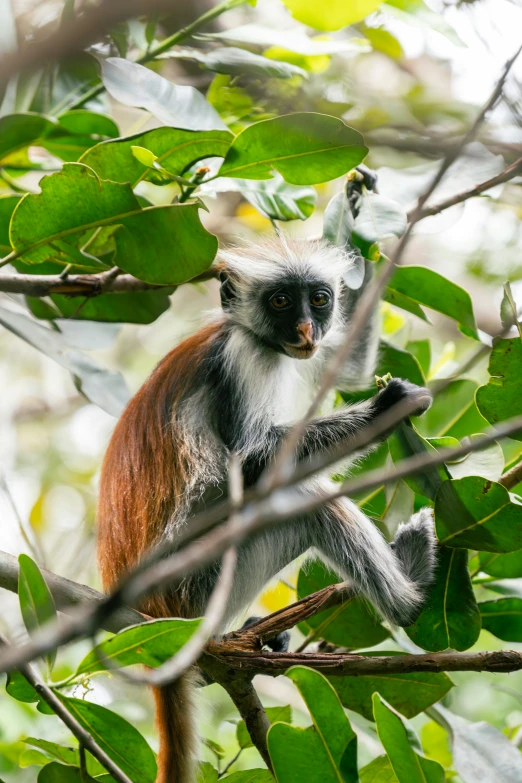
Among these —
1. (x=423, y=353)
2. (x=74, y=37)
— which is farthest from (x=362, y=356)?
(x=74, y=37)

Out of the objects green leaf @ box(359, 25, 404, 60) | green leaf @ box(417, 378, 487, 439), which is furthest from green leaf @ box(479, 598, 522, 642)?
green leaf @ box(359, 25, 404, 60)

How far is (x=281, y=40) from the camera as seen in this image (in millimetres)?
3525

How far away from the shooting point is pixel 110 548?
3.54 m

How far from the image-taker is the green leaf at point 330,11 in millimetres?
3125

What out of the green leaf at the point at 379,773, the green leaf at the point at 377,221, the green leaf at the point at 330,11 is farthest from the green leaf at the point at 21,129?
the green leaf at the point at 379,773

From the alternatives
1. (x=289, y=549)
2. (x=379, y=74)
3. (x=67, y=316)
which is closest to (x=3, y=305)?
(x=67, y=316)

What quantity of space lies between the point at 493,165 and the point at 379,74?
15.0 ft

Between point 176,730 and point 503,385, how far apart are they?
5.83 ft

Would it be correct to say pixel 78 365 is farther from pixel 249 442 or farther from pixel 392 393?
pixel 392 393

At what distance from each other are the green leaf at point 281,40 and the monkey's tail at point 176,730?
8.50 ft

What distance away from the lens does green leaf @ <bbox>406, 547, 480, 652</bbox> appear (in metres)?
2.71

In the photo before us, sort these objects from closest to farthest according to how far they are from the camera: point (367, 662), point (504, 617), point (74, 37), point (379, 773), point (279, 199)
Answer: point (74, 37)
point (367, 662)
point (379, 773)
point (504, 617)
point (279, 199)

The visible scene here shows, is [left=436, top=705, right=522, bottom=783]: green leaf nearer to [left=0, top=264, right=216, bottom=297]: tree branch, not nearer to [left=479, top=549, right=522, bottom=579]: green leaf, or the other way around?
[left=479, top=549, right=522, bottom=579]: green leaf

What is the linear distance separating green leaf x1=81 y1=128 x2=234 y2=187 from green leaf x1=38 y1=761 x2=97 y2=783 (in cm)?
196
